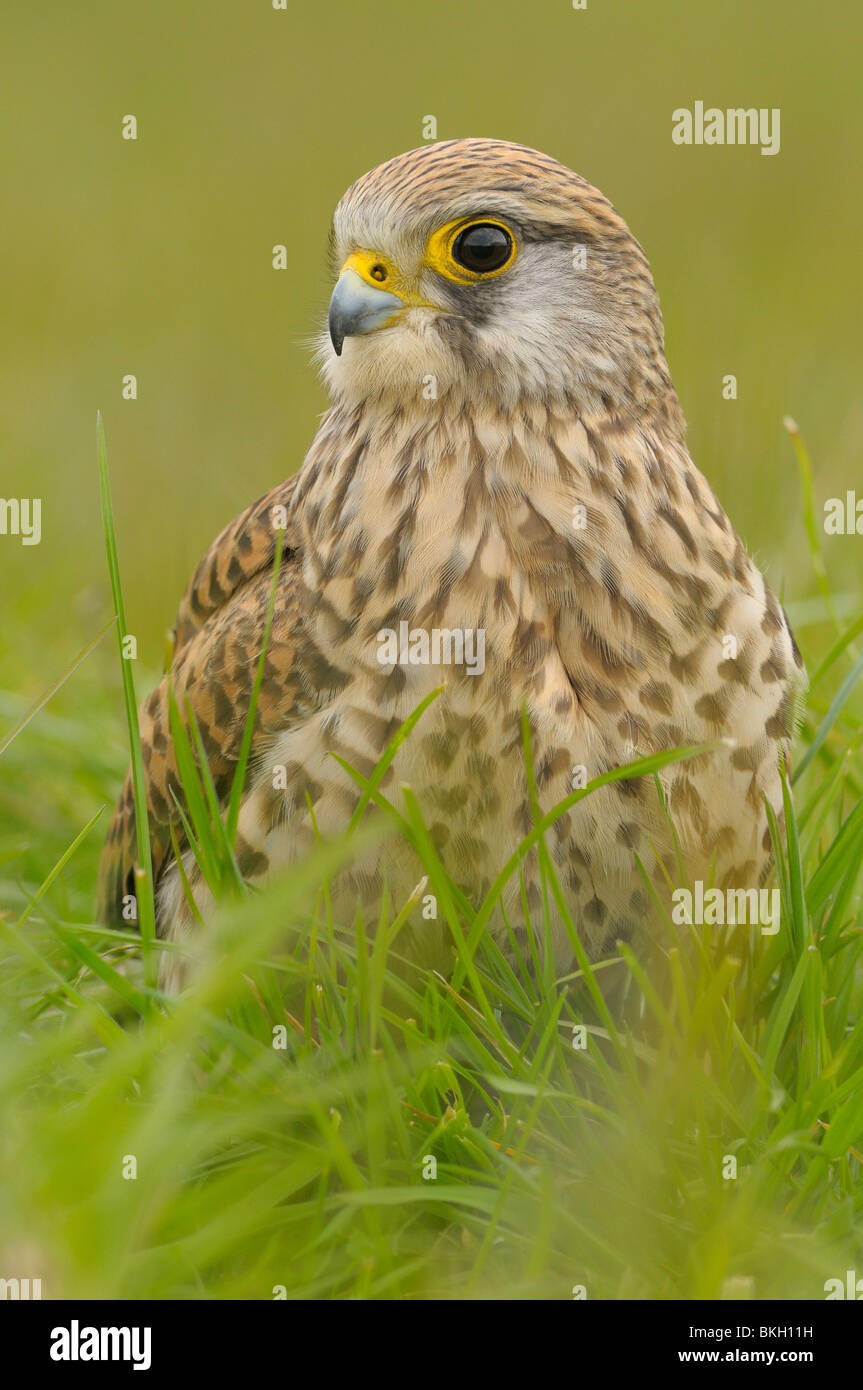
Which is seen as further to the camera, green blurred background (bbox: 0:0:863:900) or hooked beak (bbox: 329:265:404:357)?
green blurred background (bbox: 0:0:863:900)

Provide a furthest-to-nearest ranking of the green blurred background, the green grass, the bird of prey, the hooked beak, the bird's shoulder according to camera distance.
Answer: the green blurred background, the bird's shoulder, the hooked beak, the bird of prey, the green grass

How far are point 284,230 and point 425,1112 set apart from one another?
9007mm

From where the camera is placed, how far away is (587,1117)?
11.5 feet

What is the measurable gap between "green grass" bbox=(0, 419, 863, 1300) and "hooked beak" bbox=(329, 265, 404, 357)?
68 centimetres

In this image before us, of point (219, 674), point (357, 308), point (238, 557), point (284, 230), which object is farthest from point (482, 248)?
point (284, 230)

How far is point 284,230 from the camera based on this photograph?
37.3 feet

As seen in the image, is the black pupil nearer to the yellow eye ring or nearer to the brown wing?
the yellow eye ring

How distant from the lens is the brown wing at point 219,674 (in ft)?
13.2

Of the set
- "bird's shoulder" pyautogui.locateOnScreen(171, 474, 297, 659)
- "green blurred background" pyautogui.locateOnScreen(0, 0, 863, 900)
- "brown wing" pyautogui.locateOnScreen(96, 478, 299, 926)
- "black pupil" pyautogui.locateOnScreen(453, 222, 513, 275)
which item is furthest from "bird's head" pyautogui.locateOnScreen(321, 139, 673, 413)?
"green blurred background" pyautogui.locateOnScreen(0, 0, 863, 900)

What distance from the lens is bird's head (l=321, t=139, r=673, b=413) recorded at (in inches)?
152

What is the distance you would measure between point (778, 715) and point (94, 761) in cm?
267

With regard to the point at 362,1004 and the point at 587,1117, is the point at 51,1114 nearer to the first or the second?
the point at 362,1004

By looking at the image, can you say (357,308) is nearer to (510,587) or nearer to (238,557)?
(510,587)

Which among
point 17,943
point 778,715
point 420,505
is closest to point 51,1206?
point 17,943
